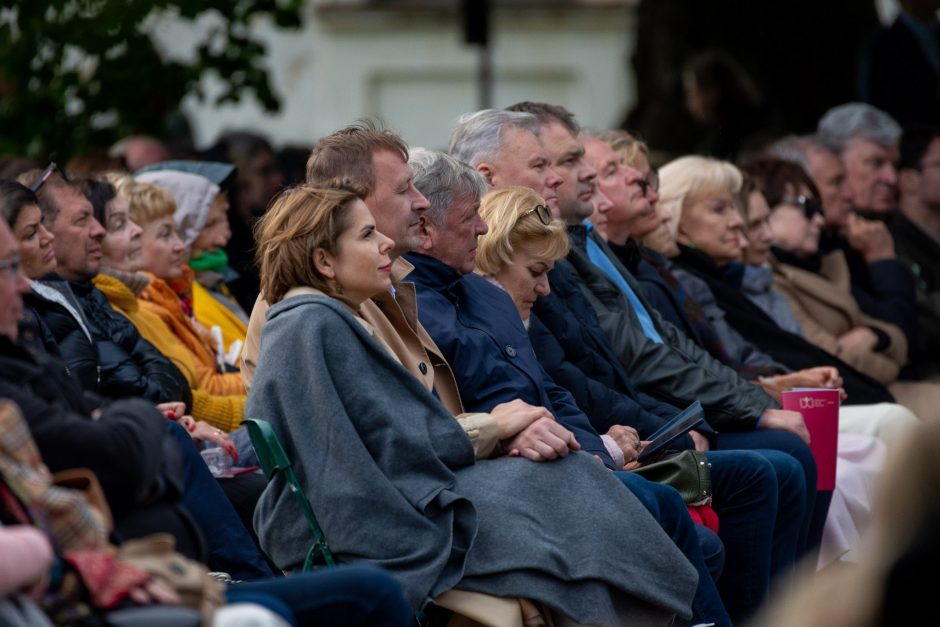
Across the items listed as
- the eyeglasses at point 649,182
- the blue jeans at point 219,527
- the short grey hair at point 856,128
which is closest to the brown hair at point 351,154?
the blue jeans at point 219,527

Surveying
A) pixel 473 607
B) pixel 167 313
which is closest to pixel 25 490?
pixel 473 607

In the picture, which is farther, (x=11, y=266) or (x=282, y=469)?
(x=282, y=469)

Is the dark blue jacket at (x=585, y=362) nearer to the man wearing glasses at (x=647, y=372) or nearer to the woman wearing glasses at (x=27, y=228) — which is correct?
the man wearing glasses at (x=647, y=372)

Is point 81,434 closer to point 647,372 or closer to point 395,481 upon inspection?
point 395,481

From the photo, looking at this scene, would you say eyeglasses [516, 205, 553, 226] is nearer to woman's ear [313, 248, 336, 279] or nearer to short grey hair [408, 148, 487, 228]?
short grey hair [408, 148, 487, 228]

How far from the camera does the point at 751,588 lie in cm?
646

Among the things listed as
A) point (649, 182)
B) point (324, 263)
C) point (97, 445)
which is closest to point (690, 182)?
point (649, 182)

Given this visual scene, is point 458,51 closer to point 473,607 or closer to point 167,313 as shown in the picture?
point 167,313

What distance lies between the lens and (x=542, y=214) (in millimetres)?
6434

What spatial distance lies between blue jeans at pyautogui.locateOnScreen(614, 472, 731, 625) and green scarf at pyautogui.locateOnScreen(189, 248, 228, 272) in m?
2.78

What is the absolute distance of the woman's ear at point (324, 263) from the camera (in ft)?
16.8

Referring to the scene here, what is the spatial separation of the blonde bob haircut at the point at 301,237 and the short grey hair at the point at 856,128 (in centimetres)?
690

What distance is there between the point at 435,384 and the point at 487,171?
1739 millimetres

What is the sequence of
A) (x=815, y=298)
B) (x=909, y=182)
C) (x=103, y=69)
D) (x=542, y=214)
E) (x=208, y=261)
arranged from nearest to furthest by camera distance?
(x=542, y=214), (x=208, y=261), (x=815, y=298), (x=103, y=69), (x=909, y=182)
